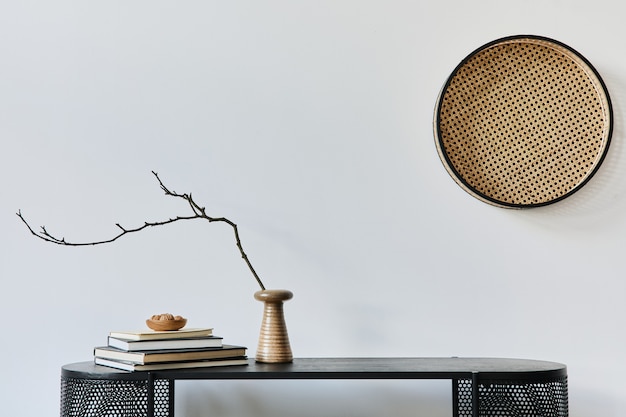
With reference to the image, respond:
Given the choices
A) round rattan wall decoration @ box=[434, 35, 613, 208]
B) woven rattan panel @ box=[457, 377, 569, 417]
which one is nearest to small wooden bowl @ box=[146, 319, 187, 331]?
woven rattan panel @ box=[457, 377, 569, 417]

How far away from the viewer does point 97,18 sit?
1.95 metres

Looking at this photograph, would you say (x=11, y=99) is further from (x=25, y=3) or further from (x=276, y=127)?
(x=276, y=127)

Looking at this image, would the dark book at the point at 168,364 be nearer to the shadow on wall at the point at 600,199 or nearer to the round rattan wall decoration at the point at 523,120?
the round rattan wall decoration at the point at 523,120

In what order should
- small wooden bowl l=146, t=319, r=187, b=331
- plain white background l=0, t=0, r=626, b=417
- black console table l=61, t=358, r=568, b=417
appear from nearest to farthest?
black console table l=61, t=358, r=568, b=417
small wooden bowl l=146, t=319, r=187, b=331
plain white background l=0, t=0, r=626, b=417

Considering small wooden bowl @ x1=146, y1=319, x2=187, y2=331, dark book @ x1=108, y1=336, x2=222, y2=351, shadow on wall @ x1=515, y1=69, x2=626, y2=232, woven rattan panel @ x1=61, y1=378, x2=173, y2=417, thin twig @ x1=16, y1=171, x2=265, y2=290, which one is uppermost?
shadow on wall @ x1=515, y1=69, x2=626, y2=232

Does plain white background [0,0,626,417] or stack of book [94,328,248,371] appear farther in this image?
plain white background [0,0,626,417]

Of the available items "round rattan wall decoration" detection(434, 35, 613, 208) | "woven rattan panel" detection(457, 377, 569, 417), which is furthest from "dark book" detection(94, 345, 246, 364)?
"round rattan wall decoration" detection(434, 35, 613, 208)

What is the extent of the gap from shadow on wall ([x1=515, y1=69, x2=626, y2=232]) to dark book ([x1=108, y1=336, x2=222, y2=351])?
0.85m

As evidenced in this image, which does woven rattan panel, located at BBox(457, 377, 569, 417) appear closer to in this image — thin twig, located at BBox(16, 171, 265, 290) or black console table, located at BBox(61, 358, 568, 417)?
black console table, located at BBox(61, 358, 568, 417)

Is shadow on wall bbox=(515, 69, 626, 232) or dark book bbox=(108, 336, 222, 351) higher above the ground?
shadow on wall bbox=(515, 69, 626, 232)

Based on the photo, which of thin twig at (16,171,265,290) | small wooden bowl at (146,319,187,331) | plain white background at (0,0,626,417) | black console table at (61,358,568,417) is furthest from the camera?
plain white background at (0,0,626,417)

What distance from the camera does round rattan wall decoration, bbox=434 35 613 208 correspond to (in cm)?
190

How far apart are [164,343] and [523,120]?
1035mm

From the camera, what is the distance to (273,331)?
172cm
